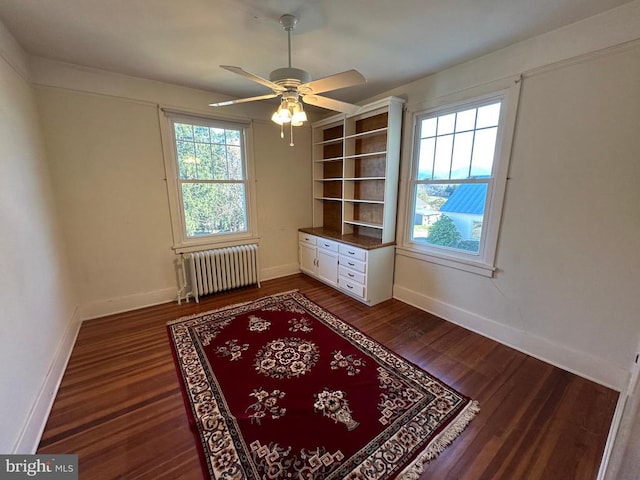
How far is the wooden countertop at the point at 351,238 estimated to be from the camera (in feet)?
10.3

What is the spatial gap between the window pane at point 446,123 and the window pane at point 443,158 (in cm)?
6

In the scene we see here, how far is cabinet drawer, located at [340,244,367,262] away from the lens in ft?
10.1

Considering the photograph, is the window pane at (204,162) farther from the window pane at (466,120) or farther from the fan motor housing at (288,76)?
the window pane at (466,120)

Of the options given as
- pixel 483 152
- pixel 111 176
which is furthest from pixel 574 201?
pixel 111 176

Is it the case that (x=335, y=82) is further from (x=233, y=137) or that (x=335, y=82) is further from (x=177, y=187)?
(x=177, y=187)

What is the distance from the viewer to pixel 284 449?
4.72 ft

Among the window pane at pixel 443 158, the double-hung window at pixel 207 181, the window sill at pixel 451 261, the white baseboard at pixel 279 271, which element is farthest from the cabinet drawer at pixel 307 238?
the window pane at pixel 443 158

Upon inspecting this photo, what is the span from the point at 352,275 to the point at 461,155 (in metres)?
1.77

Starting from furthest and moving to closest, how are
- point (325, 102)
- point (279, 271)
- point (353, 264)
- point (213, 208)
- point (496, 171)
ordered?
point (279, 271) → point (213, 208) → point (353, 264) → point (496, 171) → point (325, 102)

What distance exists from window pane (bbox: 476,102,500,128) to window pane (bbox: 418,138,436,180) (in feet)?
1.54

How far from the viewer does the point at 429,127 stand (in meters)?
2.85

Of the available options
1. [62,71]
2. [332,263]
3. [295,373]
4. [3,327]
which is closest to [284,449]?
[295,373]

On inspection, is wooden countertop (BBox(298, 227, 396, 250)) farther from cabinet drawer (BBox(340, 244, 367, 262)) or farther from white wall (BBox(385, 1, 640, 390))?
white wall (BBox(385, 1, 640, 390))

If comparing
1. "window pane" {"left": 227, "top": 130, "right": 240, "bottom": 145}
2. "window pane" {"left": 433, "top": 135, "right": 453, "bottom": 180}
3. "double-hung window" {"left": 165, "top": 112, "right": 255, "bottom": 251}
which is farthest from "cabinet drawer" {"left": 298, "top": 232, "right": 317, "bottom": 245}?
"window pane" {"left": 433, "top": 135, "right": 453, "bottom": 180}
